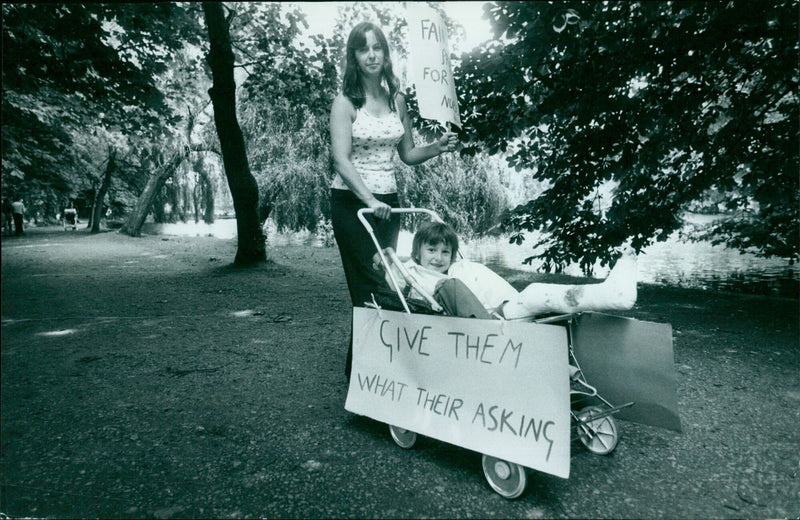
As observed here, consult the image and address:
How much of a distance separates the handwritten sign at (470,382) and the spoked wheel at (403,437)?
113mm

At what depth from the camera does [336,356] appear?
423cm

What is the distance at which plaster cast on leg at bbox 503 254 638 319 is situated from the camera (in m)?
2.01

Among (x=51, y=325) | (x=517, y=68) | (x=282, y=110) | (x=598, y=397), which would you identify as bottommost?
(x=51, y=325)

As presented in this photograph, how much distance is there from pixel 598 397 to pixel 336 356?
7.63ft

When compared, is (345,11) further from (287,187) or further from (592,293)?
(592,293)

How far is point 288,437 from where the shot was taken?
2742mm

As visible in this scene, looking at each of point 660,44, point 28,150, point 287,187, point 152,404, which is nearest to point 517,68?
point 660,44

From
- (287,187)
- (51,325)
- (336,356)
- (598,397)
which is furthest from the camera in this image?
(287,187)

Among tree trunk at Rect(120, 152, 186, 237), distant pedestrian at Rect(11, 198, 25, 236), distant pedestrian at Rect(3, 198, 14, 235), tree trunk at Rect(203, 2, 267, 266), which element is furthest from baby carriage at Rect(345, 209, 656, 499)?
distant pedestrian at Rect(3, 198, 14, 235)

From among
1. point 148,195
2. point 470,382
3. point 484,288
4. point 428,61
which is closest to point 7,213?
point 148,195

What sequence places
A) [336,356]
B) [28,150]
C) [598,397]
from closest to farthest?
1. [598,397]
2. [336,356]
3. [28,150]

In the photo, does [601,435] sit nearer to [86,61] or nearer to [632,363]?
[632,363]

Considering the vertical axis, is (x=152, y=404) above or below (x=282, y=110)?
below

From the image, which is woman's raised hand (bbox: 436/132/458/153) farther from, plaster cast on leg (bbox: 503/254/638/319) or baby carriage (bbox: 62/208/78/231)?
baby carriage (bbox: 62/208/78/231)
